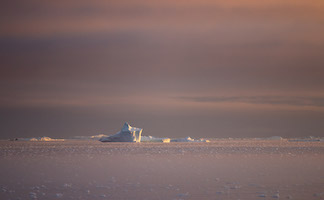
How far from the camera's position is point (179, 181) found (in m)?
14.4

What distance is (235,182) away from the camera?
1391 cm

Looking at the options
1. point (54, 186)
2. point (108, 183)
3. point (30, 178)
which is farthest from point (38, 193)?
point (30, 178)

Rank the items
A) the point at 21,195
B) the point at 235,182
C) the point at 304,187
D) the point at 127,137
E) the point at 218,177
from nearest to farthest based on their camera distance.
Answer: the point at 21,195 < the point at 304,187 < the point at 235,182 < the point at 218,177 < the point at 127,137

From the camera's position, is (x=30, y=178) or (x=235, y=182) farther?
(x=30, y=178)

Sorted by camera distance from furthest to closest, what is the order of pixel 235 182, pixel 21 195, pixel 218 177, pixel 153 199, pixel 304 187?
pixel 218 177
pixel 235 182
pixel 304 187
pixel 21 195
pixel 153 199

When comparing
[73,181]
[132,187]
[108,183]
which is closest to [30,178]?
[73,181]

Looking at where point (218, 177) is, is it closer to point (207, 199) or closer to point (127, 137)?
point (207, 199)

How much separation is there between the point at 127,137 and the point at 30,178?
65687 mm

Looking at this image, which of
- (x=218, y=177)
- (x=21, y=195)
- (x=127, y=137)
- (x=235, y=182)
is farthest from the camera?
(x=127, y=137)

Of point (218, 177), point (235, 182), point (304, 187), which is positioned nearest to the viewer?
point (304, 187)

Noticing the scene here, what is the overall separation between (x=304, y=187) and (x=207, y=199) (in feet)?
12.4

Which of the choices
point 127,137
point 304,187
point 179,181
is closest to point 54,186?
point 179,181

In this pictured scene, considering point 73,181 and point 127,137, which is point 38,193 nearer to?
point 73,181

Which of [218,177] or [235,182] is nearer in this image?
[235,182]
